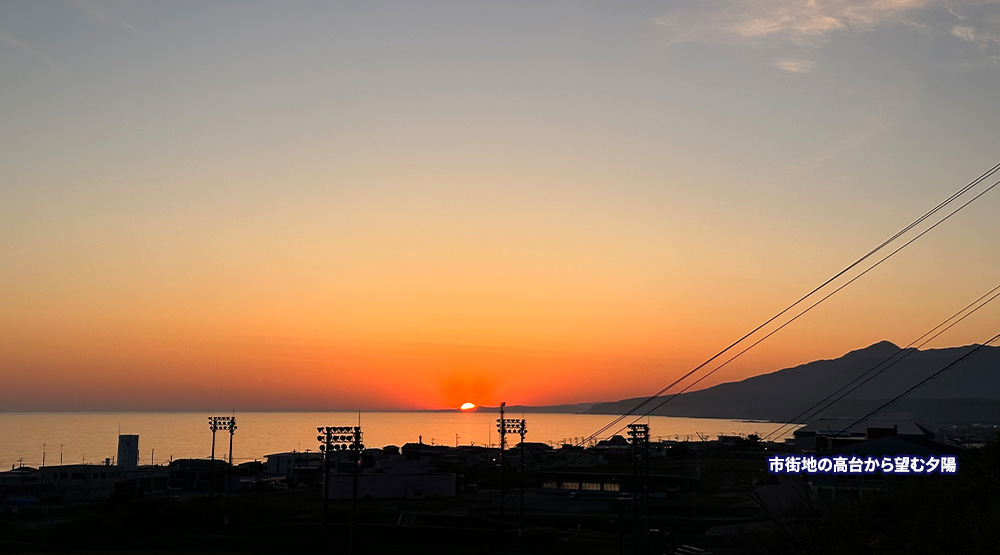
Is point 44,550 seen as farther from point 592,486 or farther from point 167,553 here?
point 592,486

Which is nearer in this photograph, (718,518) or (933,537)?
(933,537)

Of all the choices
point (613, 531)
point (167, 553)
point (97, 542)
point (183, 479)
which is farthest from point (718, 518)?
point (183, 479)

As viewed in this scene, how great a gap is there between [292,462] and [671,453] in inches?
3358

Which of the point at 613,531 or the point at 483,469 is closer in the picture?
the point at 613,531

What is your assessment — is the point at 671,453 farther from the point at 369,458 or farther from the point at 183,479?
the point at 183,479

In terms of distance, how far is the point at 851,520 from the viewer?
91.8 feet

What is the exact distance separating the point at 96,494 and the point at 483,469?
76244 mm

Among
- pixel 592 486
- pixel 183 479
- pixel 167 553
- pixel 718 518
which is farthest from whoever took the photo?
pixel 183 479

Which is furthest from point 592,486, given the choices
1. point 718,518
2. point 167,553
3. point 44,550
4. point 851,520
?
point 851,520

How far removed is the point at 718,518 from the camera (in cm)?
8112

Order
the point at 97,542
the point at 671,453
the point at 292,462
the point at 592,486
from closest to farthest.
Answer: the point at 97,542 → the point at 592,486 → the point at 292,462 → the point at 671,453

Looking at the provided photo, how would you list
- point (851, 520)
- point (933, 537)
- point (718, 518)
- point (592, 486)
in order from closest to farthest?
1. point (933, 537)
2. point (851, 520)
3. point (718, 518)
4. point (592, 486)

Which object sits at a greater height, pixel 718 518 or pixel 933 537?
pixel 933 537

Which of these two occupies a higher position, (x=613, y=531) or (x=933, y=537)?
(x=933, y=537)
